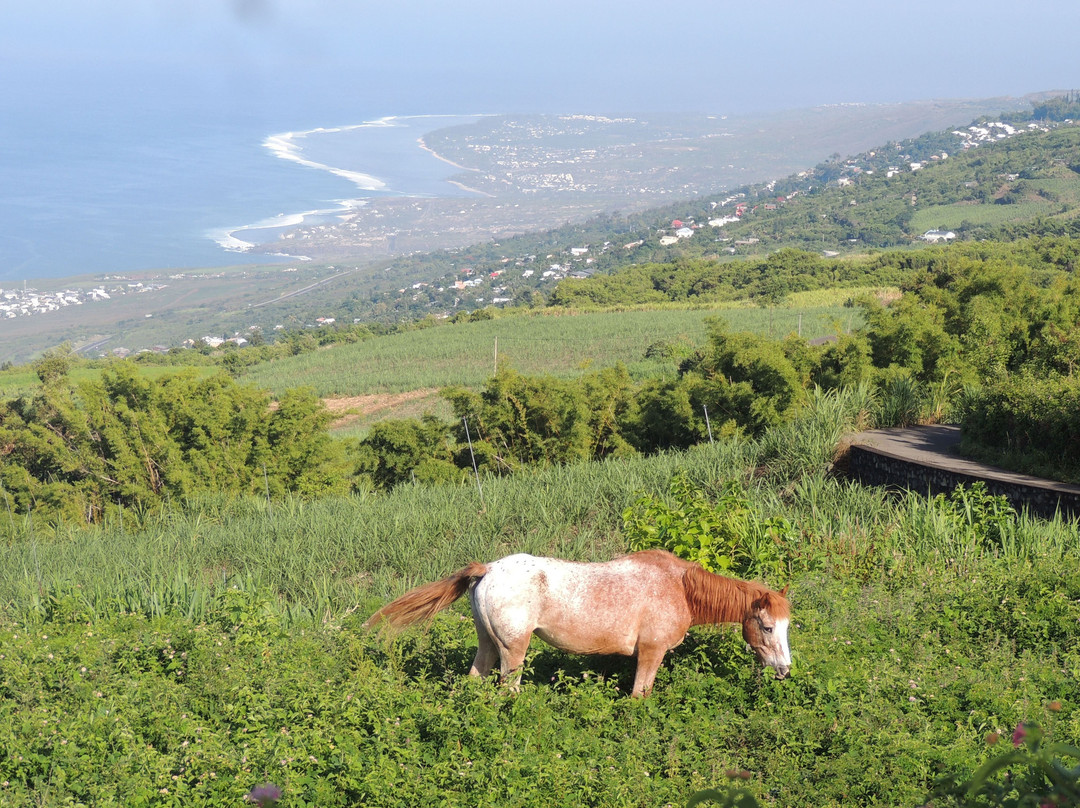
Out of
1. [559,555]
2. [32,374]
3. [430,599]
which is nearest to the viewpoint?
[430,599]

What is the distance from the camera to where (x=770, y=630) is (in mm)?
5637

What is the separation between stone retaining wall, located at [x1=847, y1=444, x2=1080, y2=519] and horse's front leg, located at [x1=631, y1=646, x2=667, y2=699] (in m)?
5.61

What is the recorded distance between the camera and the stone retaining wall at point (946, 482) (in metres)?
9.98

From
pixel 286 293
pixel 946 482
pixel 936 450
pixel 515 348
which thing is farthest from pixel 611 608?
pixel 286 293

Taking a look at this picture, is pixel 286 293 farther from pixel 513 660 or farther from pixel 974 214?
pixel 513 660

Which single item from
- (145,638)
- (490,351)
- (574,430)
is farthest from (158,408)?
(490,351)

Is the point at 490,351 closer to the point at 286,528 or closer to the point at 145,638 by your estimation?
the point at 286,528

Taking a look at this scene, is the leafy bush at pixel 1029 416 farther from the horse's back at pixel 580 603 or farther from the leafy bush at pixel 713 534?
the horse's back at pixel 580 603

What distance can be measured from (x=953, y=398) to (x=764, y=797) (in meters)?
12.0

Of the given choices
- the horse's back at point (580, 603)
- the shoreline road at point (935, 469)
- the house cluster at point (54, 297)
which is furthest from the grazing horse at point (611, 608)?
the house cluster at point (54, 297)

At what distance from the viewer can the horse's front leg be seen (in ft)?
19.0

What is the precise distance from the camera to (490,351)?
51.5 m

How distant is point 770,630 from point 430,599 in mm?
2179

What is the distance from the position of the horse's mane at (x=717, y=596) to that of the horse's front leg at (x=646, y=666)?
1.09 ft
